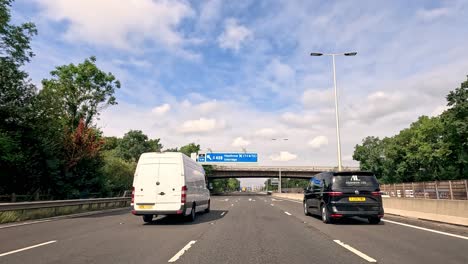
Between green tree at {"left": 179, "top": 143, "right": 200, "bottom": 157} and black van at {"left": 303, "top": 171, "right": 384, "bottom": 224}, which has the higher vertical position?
green tree at {"left": 179, "top": 143, "right": 200, "bottom": 157}

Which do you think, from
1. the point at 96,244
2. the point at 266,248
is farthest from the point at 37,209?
the point at 266,248

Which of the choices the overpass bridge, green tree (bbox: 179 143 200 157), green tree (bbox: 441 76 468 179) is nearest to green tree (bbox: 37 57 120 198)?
green tree (bbox: 441 76 468 179)

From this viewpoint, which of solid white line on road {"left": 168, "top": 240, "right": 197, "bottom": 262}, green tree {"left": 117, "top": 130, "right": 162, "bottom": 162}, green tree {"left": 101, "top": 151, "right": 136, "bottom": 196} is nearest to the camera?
solid white line on road {"left": 168, "top": 240, "right": 197, "bottom": 262}

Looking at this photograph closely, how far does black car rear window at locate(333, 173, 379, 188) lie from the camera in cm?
1238

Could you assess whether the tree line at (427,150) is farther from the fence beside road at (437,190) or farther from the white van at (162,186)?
the white van at (162,186)

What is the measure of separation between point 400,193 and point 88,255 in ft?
112

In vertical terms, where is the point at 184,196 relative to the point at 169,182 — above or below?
below

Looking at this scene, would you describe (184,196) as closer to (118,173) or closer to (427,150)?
(118,173)

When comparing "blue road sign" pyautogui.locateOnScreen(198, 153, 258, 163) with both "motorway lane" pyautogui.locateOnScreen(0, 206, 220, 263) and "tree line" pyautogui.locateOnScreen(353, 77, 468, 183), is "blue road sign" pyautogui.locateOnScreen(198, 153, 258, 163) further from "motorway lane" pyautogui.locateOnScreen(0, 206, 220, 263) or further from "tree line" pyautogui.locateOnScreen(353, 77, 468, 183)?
"motorway lane" pyautogui.locateOnScreen(0, 206, 220, 263)

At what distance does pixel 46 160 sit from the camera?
24.1 meters

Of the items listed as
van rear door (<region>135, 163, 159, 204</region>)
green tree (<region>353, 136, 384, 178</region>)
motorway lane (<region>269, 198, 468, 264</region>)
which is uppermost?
green tree (<region>353, 136, 384, 178</region>)

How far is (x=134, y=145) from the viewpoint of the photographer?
79.0 metres

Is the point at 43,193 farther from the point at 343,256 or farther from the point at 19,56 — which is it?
the point at 343,256

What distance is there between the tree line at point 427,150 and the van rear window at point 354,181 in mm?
33470
